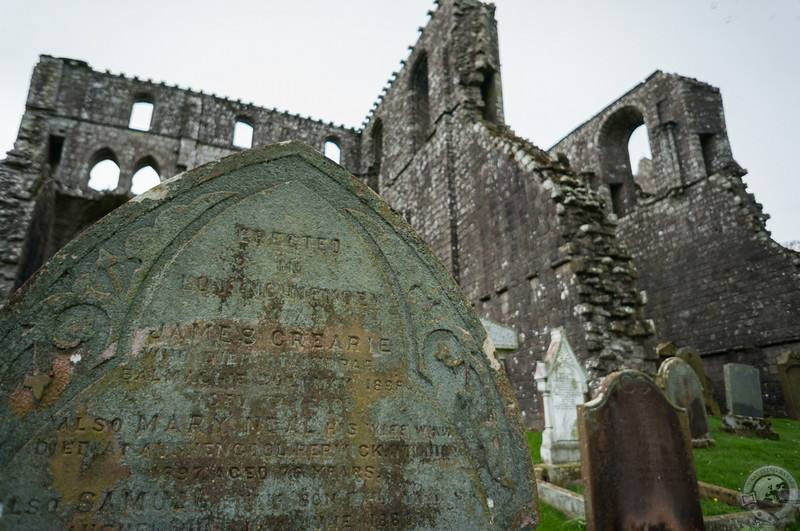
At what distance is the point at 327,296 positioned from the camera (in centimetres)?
220

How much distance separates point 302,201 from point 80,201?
1446 centimetres

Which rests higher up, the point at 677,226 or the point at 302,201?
the point at 677,226

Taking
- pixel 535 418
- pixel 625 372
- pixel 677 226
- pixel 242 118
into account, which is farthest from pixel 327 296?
pixel 242 118

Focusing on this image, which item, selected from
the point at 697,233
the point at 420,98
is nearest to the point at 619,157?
the point at 697,233

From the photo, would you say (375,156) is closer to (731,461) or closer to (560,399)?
(560,399)

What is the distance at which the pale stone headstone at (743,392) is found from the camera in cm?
891

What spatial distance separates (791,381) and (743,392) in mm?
2944

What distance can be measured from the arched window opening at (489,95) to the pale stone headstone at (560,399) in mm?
8625

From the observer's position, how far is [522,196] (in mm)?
10172

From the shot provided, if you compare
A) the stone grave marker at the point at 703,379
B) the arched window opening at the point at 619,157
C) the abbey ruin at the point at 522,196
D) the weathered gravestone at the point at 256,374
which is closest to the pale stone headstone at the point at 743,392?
the stone grave marker at the point at 703,379

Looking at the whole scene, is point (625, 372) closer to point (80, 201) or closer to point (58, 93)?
point (80, 201)

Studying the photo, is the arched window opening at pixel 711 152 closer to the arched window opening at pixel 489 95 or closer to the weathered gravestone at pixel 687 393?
the arched window opening at pixel 489 95

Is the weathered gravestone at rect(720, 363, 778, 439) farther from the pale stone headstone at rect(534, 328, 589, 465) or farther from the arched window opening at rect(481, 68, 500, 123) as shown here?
the arched window opening at rect(481, 68, 500, 123)

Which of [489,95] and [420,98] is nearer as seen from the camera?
[489,95]
